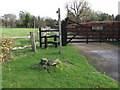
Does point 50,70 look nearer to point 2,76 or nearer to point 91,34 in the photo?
point 2,76

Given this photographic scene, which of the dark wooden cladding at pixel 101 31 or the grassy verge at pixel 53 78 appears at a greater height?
the dark wooden cladding at pixel 101 31

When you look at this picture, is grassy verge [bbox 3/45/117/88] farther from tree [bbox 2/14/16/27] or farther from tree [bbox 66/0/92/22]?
tree [bbox 2/14/16/27]

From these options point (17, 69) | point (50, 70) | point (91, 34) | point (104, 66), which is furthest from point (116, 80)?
point (91, 34)

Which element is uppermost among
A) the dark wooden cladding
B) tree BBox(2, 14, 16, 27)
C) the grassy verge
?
tree BBox(2, 14, 16, 27)

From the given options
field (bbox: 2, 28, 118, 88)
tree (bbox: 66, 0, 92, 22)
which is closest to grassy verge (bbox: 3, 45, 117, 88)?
field (bbox: 2, 28, 118, 88)

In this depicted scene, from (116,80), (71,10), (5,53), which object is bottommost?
(116,80)

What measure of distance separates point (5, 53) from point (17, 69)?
1600 mm

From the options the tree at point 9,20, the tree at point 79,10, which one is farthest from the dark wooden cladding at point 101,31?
the tree at point 9,20

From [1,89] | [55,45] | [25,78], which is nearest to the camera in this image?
[1,89]

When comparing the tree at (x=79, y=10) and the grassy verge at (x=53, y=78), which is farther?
the tree at (x=79, y=10)

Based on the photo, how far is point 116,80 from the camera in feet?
14.5

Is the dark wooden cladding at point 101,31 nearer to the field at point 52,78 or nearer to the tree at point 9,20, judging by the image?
the field at point 52,78

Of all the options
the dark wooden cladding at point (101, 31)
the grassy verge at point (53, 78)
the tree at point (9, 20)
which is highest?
the tree at point (9, 20)

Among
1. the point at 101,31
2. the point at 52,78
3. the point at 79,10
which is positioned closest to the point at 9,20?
the point at 79,10
